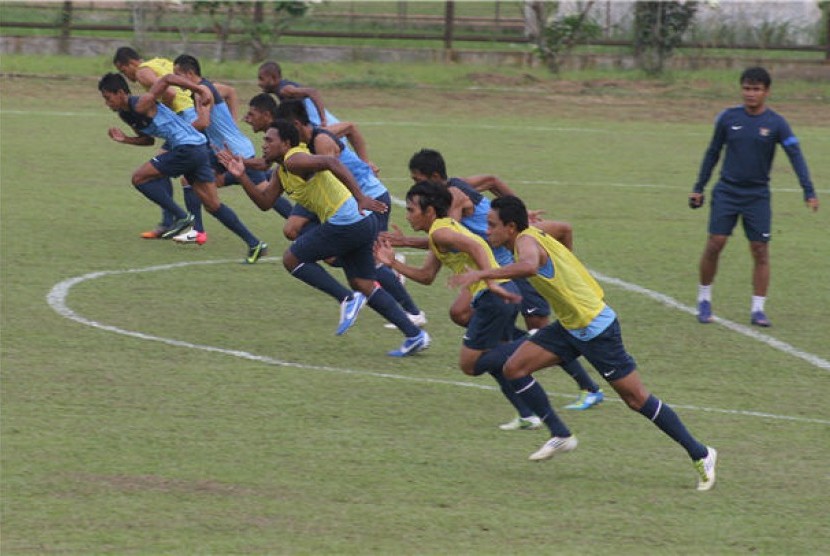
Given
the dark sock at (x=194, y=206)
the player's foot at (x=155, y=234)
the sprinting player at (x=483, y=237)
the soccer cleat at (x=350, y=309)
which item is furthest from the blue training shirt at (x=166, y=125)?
the sprinting player at (x=483, y=237)

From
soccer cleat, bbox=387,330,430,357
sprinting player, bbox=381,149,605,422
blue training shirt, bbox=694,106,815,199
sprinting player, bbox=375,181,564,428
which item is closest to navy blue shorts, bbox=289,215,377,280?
soccer cleat, bbox=387,330,430,357

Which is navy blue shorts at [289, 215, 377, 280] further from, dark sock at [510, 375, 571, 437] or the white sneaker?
the white sneaker

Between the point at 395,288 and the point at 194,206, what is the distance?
4020 mm

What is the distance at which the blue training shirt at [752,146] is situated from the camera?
12203 millimetres

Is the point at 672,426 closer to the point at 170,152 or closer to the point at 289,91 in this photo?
the point at 289,91

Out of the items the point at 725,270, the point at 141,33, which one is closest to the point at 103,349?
the point at 725,270

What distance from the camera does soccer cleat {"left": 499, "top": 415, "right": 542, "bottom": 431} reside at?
9.15 metres

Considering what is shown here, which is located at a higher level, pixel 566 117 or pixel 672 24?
pixel 672 24

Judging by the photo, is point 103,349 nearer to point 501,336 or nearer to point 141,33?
point 501,336

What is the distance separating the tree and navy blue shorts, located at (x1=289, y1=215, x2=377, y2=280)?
22.4 metres

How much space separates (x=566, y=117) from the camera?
27.1 metres

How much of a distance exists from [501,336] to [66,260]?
6393mm

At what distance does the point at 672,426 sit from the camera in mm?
8070

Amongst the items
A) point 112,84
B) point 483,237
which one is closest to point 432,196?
point 483,237
